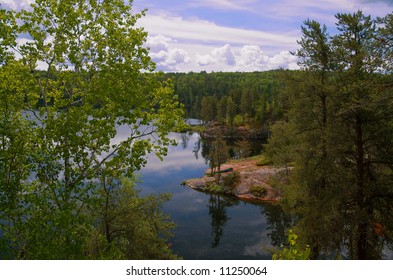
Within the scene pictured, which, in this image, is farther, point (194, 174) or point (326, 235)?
point (194, 174)

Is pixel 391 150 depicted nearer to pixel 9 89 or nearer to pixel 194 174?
pixel 9 89

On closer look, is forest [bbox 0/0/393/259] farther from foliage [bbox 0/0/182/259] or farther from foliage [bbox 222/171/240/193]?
foliage [bbox 222/171/240/193]

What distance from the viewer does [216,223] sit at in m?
36.3

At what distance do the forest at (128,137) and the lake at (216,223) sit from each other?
320 inches

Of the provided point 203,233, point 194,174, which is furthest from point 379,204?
point 194,174

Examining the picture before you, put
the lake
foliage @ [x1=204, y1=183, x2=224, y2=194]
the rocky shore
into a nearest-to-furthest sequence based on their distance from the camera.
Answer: the lake → the rocky shore → foliage @ [x1=204, y1=183, x2=224, y2=194]

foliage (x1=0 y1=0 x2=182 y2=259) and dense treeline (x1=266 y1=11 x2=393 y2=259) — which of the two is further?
dense treeline (x1=266 y1=11 x2=393 y2=259)

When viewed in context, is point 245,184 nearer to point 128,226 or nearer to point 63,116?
point 128,226

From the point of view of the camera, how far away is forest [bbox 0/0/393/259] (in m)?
8.83

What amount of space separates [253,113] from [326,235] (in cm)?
9290

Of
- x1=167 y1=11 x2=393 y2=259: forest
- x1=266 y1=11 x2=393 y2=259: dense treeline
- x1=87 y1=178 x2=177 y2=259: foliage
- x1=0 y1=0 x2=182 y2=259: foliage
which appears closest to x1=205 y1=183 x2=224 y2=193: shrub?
x1=167 y1=11 x2=393 y2=259: forest

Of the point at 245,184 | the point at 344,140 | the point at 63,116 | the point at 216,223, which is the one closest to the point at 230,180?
the point at 245,184

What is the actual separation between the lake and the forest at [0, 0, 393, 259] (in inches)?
320

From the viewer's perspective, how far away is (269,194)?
150 feet
